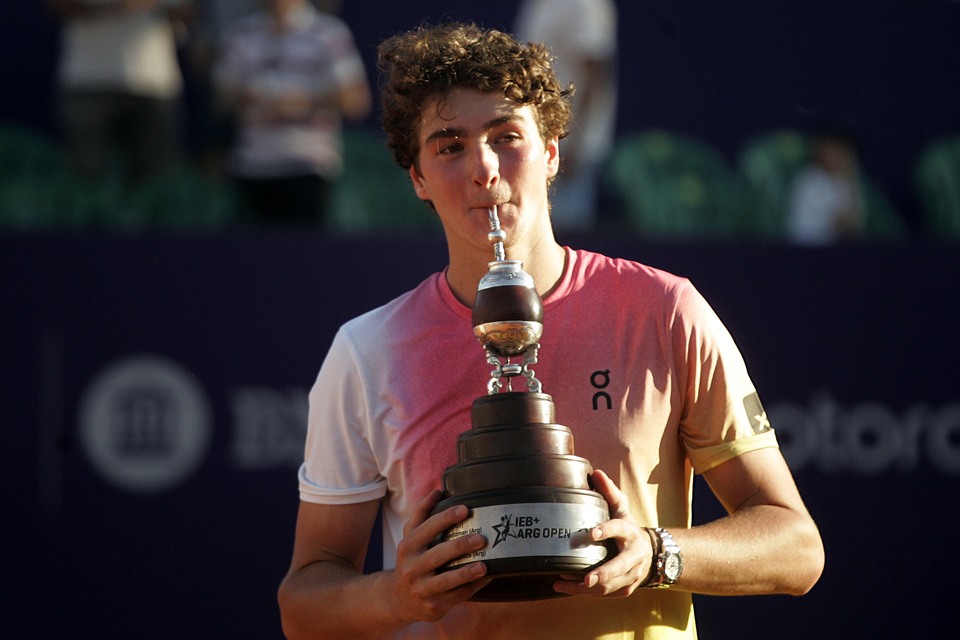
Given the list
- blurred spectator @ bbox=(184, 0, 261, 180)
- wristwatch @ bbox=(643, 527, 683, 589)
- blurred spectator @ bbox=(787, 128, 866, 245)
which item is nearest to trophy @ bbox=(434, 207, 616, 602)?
wristwatch @ bbox=(643, 527, 683, 589)

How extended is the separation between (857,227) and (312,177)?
3116mm

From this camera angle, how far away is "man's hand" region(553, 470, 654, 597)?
1.97m

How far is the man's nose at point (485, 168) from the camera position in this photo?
2.42 m

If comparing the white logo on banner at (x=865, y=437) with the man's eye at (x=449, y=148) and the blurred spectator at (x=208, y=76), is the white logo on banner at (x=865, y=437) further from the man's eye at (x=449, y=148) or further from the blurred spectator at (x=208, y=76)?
the blurred spectator at (x=208, y=76)

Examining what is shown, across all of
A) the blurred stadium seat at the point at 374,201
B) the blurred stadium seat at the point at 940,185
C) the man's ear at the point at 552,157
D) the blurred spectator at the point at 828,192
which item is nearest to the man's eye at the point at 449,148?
the man's ear at the point at 552,157

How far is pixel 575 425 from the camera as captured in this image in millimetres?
2414

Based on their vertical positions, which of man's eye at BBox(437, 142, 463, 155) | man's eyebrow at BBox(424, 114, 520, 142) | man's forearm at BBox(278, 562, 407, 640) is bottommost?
man's forearm at BBox(278, 562, 407, 640)

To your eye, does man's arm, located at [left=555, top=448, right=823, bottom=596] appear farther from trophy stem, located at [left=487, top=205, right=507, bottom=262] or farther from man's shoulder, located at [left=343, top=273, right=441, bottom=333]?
man's shoulder, located at [left=343, top=273, right=441, bottom=333]

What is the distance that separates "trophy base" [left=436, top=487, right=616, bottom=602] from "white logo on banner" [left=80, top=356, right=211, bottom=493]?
2.88 m

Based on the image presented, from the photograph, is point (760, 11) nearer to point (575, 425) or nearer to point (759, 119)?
point (759, 119)

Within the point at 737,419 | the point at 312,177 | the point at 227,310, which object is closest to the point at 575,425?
the point at 737,419

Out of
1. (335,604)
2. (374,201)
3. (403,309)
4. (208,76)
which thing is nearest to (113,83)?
(208,76)

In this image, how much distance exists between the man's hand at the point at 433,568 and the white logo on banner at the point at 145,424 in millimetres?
2814

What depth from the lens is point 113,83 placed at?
19.7 ft
